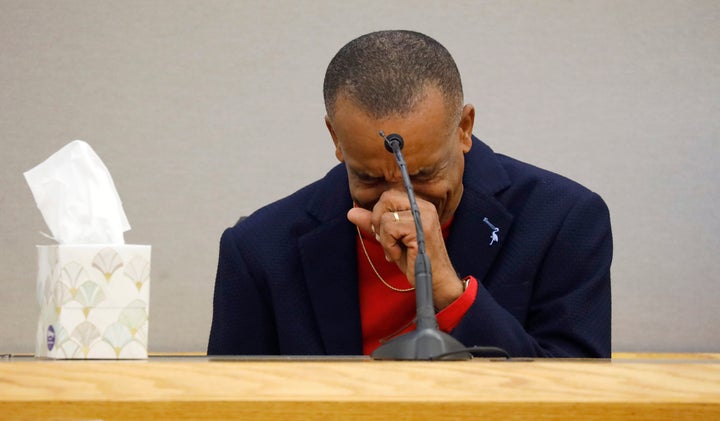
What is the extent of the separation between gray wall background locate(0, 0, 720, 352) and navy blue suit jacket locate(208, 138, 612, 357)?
3.48 ft

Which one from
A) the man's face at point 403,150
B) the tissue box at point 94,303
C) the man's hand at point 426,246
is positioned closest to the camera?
the tissue box at point 94,303

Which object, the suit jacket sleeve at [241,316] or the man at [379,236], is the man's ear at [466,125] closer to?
the man at [379,236]

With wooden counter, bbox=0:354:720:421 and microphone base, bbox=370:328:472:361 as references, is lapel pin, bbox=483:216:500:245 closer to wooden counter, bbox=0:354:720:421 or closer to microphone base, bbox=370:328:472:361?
microphone base, bbox=370:328:472:361

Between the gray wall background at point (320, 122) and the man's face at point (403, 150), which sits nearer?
the man's face at point (403, 150)

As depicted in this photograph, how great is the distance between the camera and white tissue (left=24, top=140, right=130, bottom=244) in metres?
0.98

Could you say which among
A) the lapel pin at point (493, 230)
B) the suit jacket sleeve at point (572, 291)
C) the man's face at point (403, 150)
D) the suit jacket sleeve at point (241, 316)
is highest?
the man's face at point (403, 150)

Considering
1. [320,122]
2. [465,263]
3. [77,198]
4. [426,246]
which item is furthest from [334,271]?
[320,122]

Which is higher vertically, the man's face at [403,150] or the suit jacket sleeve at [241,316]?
the man's face at [403,150]

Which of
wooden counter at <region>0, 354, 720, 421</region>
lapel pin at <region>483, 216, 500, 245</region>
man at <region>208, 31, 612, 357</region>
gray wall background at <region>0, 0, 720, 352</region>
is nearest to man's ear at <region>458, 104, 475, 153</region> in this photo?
man at <region>208, 31, 612, 357</region>

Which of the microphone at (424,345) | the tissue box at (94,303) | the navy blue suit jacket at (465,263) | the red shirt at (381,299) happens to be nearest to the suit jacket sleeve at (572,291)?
the navy blue suit jacket at (465,263)

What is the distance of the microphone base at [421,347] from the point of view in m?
0.81

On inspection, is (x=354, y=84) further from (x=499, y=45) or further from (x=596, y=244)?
(x=499, y=45)

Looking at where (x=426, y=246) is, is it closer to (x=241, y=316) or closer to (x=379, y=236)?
(x=379, y=236)

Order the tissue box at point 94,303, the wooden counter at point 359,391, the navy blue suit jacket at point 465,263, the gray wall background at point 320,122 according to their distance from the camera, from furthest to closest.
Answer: the gray wall background at point 320,122 < the navy blue suit jacket at point 465,263 < the tissue box at point 94,303 < the wooden counter at point 359,391
